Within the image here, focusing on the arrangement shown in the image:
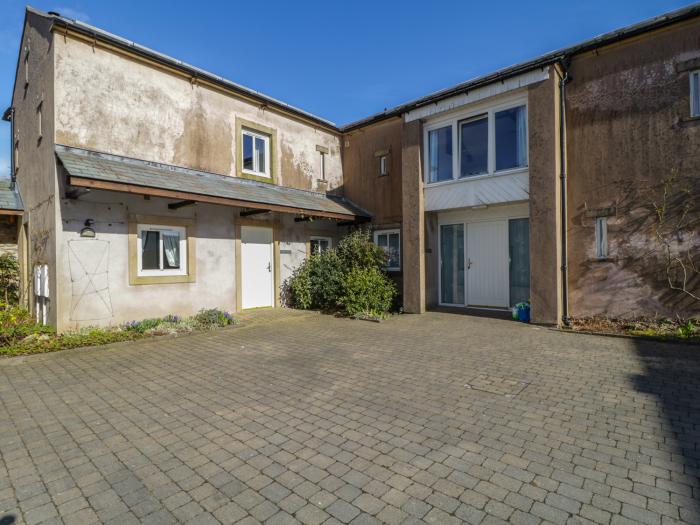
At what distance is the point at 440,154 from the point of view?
11.3 meters

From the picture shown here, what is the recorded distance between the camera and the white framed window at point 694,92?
7898mm

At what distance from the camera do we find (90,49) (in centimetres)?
865

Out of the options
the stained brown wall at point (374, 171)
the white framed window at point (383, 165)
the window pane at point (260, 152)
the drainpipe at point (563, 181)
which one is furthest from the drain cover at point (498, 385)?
the window pane at point (260, 152)

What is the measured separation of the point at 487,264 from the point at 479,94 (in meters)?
4.60

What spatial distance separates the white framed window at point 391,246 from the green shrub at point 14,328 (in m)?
9.03

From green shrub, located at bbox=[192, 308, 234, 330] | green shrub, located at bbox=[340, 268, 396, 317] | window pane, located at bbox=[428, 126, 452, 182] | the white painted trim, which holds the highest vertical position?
the white painted trim

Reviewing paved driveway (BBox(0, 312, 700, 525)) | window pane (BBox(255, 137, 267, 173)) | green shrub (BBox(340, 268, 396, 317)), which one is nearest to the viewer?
paved driveway (BBox(0, 312, 700, 525))

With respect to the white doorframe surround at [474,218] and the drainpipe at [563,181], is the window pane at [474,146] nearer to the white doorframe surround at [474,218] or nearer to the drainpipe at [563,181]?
the white doorframe surround at [474,218]

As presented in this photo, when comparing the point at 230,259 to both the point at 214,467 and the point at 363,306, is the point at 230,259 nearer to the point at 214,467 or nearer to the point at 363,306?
the point at 363,306

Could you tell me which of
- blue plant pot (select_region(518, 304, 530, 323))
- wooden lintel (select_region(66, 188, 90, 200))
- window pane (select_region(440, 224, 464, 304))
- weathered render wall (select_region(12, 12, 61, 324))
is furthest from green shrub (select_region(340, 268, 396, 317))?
weathered render wall (select_region(12, 12, 61, 324))

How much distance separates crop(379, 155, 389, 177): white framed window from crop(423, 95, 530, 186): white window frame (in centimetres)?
210

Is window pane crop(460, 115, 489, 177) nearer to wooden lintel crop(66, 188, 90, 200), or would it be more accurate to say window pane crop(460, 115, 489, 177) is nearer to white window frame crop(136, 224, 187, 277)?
white window frame crop(136, 224, 187, 277)

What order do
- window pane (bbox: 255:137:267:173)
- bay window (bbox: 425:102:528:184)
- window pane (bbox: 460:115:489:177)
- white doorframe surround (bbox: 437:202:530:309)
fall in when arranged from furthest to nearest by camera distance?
window pane (bbox: 255:137:267:173) < white doorframe surround (bbox: 437:202:530:309) < window pane (bbox: 460:115:489:177) < bay window (bbox: 425:102:528:184)

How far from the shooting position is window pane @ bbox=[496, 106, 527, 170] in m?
9.70
